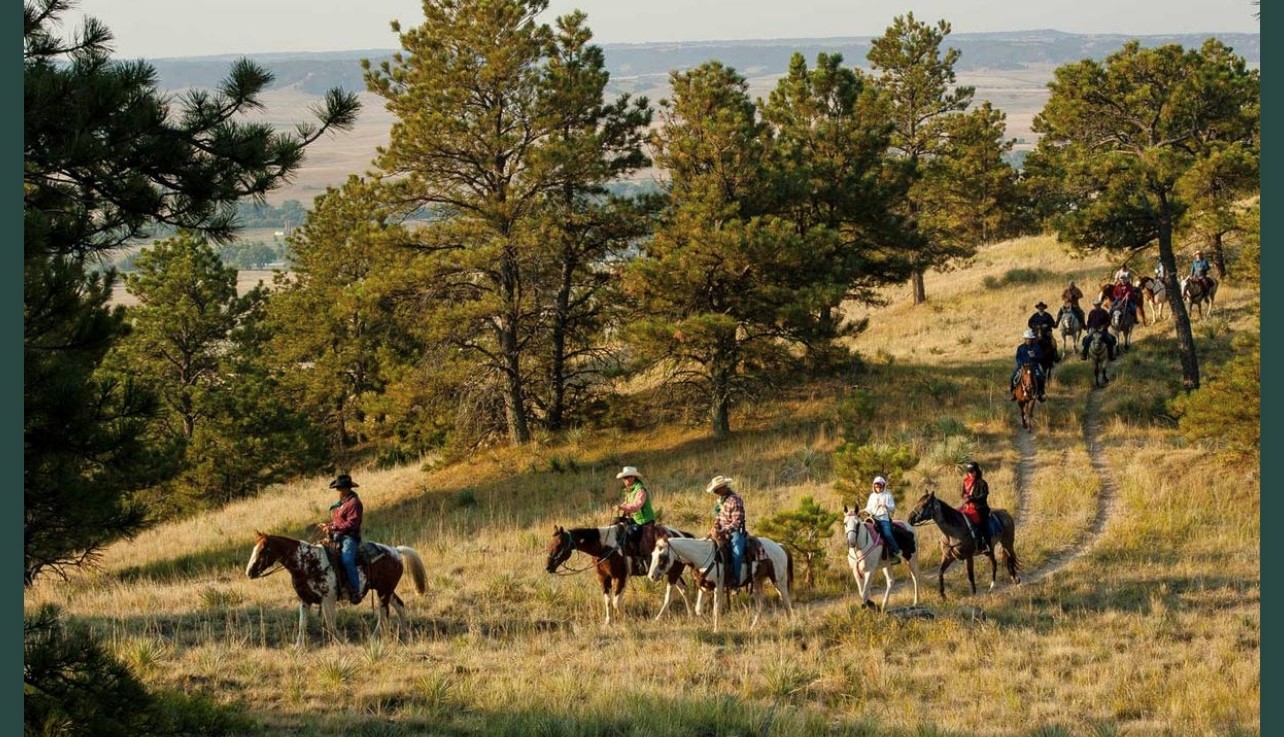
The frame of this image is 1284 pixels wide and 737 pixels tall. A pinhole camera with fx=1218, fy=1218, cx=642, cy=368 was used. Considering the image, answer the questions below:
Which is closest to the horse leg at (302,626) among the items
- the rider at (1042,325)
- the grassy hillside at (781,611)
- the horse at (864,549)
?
the grassy hillside at (781,611)

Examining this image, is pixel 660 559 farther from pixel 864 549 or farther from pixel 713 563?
Answer: pixel 864 549

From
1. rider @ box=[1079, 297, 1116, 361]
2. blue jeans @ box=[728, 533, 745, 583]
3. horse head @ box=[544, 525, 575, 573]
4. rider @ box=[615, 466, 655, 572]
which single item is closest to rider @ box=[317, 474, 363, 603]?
horse head @ box=[544, 525, 575, 573]

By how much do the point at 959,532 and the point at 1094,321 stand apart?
1685 centimetres

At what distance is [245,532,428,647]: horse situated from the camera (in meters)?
15.5

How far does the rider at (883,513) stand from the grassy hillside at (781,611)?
38.8 inches

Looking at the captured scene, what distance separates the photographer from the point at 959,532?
1844 centimetres

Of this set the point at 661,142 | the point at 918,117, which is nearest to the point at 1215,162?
the point at 661,142

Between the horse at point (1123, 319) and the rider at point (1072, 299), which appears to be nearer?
the rider at point (1072, 299)

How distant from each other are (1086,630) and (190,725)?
36.8 feet

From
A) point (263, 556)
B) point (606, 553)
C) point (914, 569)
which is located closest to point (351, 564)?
point (263, 556)

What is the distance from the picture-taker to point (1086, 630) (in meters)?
16.1

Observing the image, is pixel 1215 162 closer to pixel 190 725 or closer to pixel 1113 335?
pixel 1113 335

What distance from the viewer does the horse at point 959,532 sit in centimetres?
1794

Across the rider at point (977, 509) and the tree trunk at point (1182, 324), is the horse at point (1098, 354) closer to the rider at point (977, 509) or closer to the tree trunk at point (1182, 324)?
the tree trunk at point (1182, 324)
